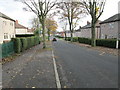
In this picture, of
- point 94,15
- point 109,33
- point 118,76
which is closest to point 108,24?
point 109,33

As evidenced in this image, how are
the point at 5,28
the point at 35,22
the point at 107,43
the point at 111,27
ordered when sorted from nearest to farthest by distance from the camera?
the point at 107,43
the point at 5,28
the point at 111,27
the point at 35,22

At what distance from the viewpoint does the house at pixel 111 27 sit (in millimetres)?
34156

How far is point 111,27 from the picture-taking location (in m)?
36.9

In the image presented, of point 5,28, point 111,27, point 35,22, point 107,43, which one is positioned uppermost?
point 35,22

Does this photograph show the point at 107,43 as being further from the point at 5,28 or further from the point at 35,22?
the point at 35,22

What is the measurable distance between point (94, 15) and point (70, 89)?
21.0m

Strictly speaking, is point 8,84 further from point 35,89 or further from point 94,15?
point 94,15

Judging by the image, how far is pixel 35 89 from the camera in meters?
5.07

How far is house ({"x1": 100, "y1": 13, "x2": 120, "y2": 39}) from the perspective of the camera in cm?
3416

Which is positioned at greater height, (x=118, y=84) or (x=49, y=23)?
(x=49, y=23)

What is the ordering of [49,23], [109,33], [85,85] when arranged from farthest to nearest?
[49,23], [109,33], [85,85]

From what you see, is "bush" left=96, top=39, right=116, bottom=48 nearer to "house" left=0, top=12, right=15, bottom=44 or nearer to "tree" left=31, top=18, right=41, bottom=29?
"house" left=0, top=12, right=15, bottom=44

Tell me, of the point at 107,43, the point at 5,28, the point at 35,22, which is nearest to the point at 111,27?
the point at 107,43

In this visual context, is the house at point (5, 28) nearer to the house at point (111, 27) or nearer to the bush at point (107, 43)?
the bush at point (107, 43)
